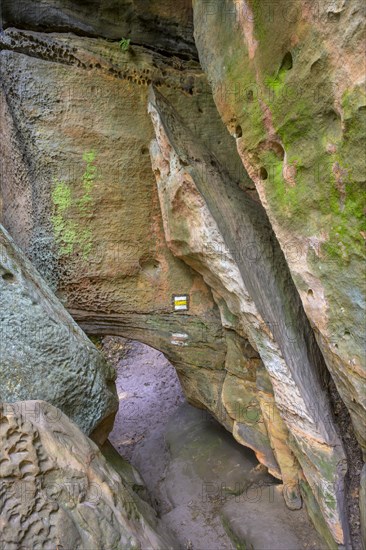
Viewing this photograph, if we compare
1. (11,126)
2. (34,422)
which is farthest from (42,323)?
(11,126)

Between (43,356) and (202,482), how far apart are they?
2.89 m

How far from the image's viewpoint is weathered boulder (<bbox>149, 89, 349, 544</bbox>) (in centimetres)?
303

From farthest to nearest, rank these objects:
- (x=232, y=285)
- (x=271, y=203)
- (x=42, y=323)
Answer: (x=232, y=285) → (x=42, y=323) → (x=271, y=203)

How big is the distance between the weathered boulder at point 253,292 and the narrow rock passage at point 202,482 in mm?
523

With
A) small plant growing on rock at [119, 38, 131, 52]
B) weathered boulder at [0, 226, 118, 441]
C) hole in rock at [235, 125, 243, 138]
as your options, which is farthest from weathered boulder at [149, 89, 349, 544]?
weathered boulder at [0, 226, 118, 441]

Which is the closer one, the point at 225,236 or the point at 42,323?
the point at 42,323

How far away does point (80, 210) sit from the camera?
4.12 m

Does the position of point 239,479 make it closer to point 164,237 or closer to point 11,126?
point 164,237

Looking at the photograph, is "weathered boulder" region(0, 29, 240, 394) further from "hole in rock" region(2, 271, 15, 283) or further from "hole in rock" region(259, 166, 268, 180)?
"hole in rock" region(259, 166, 268, 180)

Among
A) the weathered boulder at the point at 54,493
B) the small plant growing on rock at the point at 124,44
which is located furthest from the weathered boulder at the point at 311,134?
the weathered boulder at the point at 54,493

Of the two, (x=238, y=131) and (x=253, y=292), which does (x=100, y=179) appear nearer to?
(x=238, y=131)

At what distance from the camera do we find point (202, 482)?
4.44 m

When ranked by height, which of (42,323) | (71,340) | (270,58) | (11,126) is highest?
(11,126)

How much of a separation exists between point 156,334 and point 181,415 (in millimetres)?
2414
